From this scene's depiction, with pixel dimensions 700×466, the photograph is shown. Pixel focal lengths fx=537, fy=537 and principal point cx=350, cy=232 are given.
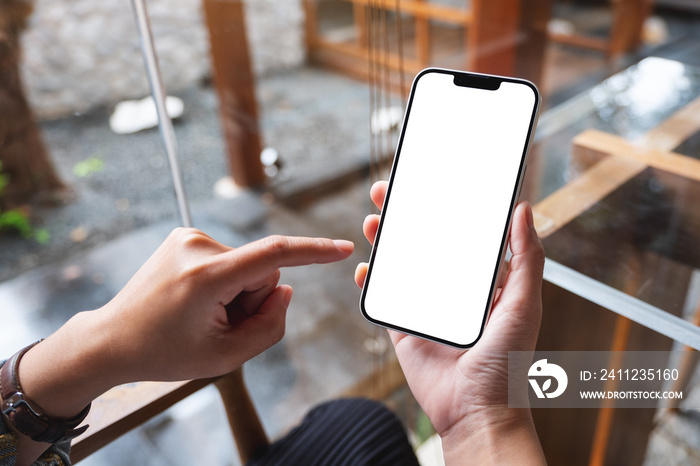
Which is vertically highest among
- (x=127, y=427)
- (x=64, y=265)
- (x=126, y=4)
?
(x=126, y=4)

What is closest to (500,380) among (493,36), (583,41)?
(493,36)

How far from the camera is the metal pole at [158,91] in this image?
870mm

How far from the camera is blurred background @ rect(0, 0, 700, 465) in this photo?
735mm

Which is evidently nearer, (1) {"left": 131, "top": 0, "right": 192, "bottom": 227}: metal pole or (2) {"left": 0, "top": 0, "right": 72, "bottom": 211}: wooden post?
(1) {"left": 131, "top": 0, "right": 192, "bottom": 227}: metal pole

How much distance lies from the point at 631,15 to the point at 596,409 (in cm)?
273

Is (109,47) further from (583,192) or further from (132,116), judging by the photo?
(583,192)

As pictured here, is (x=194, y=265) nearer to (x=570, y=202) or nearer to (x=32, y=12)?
→ (x=570, y=202)

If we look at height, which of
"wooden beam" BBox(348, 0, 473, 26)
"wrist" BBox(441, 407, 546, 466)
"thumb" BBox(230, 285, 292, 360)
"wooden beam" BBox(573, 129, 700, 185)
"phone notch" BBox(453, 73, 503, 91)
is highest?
"phone notch" BBox(453, 73, 503, 91)

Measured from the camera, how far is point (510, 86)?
51 centimetres

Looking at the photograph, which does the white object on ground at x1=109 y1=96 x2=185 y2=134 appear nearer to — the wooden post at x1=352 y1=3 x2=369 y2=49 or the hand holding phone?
the wooden post at x1=352 y1=3 x2=369 y2=49

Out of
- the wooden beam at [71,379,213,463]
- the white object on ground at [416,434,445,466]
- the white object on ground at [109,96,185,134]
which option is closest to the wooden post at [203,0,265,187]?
the white object on ground at [109,96,185,134]

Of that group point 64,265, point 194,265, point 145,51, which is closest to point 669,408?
point 194,265

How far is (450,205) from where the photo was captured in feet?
1.75

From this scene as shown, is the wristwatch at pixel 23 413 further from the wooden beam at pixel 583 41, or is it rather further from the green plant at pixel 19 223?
the wooden beam at pixel 583 41
